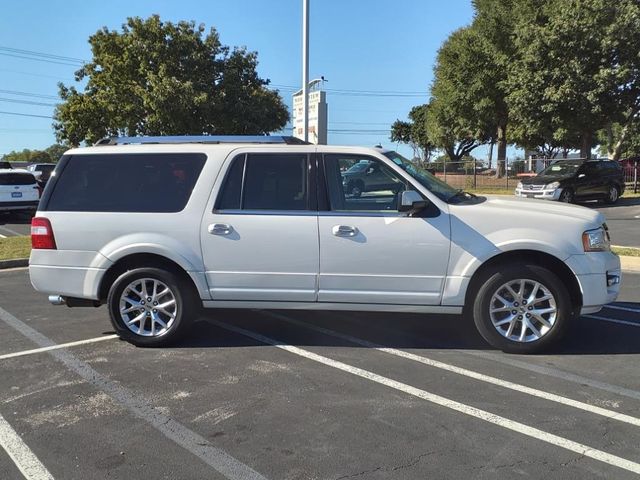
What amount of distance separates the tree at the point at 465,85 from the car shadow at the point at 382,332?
25.9 m

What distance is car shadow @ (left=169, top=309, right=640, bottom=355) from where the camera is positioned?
534cm

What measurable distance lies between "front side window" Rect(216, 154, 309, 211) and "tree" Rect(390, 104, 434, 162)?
52.1 meters

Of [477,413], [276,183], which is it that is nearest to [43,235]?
[276,183]

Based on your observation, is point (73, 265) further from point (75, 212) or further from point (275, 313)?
point (275, 313)

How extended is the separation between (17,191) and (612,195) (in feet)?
66.6

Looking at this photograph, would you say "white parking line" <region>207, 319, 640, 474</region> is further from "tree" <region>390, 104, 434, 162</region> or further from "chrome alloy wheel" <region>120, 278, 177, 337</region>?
"tree" <region>390, 104, 434, 162</region>

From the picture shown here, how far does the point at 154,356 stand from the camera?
5121 mm

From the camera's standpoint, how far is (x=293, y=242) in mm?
5051

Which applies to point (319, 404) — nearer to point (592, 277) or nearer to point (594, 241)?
point (592, 277)

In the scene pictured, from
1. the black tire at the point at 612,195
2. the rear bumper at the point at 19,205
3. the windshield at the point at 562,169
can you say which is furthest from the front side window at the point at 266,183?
the black tire at the point at 612,195

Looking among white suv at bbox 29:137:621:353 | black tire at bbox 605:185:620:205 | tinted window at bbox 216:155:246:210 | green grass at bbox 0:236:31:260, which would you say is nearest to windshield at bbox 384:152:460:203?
white suv at bbox 29:137:621:353

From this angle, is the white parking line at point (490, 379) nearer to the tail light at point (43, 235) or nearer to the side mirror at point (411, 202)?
the side mirror at point (411, 202)

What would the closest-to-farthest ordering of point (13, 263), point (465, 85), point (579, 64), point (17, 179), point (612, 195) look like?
point (13, 263) < point (17, 179) < point (612, 195) < point (579, 64) < point (465, 85)

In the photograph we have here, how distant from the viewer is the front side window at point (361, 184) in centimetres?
507
